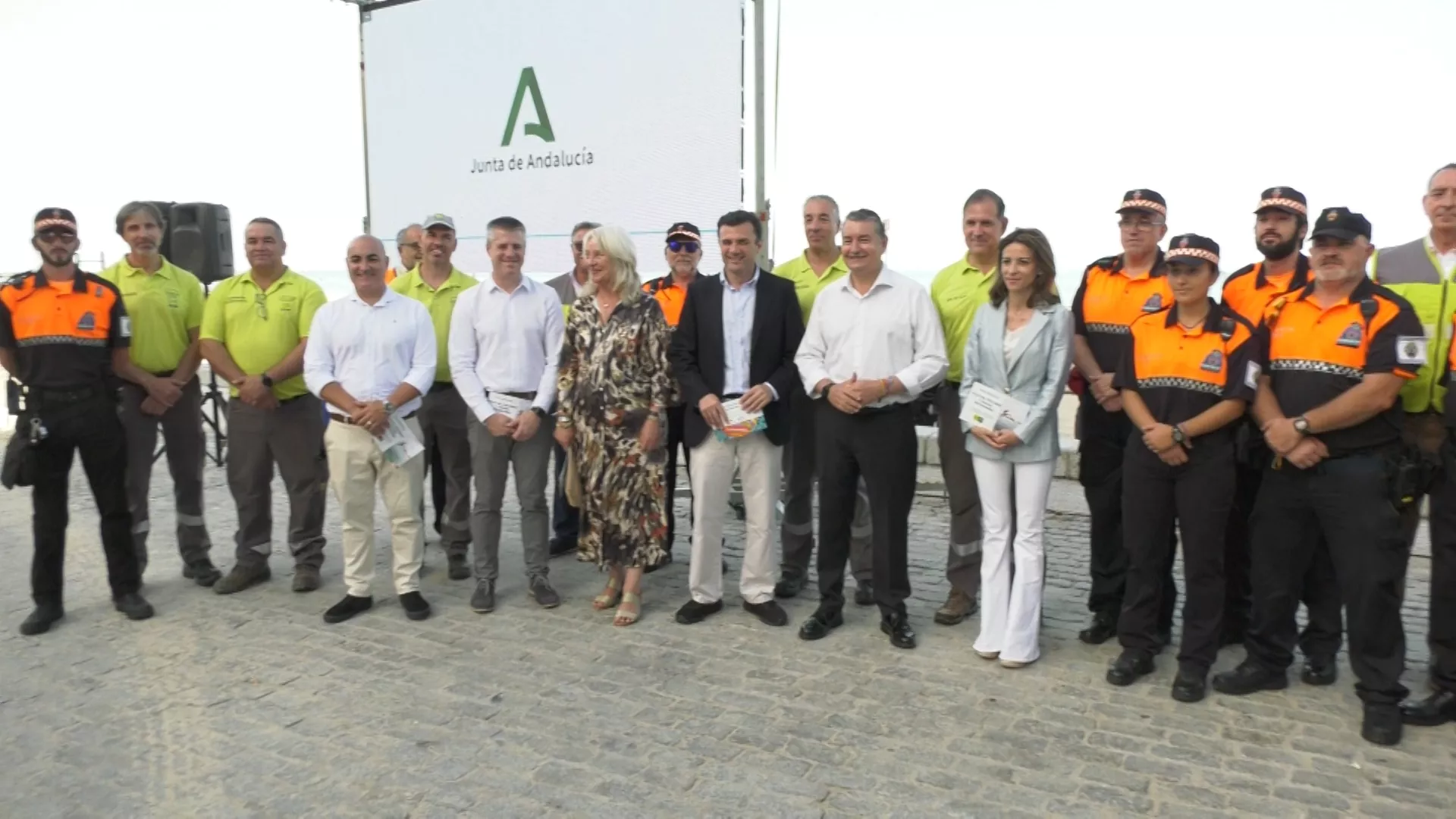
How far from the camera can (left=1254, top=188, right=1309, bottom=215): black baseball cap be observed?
3996 mm

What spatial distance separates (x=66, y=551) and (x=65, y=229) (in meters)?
2.54

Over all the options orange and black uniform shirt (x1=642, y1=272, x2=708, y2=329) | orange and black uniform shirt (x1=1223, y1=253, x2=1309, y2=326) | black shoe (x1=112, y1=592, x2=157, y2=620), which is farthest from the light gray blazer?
black shoe (x1=112, y1=592, x2=157, y2=620)

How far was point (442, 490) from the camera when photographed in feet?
22.1

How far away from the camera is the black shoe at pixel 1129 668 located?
4.14 metres

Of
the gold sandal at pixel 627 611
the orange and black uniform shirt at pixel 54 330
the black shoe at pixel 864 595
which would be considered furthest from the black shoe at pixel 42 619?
the black shoe at pixel 864 595

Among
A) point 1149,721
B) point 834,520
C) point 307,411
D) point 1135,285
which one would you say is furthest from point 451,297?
point 1149,721

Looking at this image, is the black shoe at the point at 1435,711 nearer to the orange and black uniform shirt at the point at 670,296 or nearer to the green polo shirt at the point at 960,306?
the green polo shirt at the point at 960,306

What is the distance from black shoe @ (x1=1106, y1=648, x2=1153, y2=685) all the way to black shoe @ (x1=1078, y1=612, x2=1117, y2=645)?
34 cm

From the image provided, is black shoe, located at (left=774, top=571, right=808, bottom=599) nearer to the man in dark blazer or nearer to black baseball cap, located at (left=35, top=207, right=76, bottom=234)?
the man in dark blazer

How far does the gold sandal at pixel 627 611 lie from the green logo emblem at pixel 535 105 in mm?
4663

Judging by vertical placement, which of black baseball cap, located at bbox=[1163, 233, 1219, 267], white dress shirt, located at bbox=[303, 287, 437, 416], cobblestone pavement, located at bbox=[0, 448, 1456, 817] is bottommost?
cobblestone pavement, located at bbox=[0, 448, 1456, 817]

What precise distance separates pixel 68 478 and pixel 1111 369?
5.06 meters

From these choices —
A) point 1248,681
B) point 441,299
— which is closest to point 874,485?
point 1248,681

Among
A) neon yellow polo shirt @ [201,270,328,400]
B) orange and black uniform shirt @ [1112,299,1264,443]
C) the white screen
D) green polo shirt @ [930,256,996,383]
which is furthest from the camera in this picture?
the white screen
